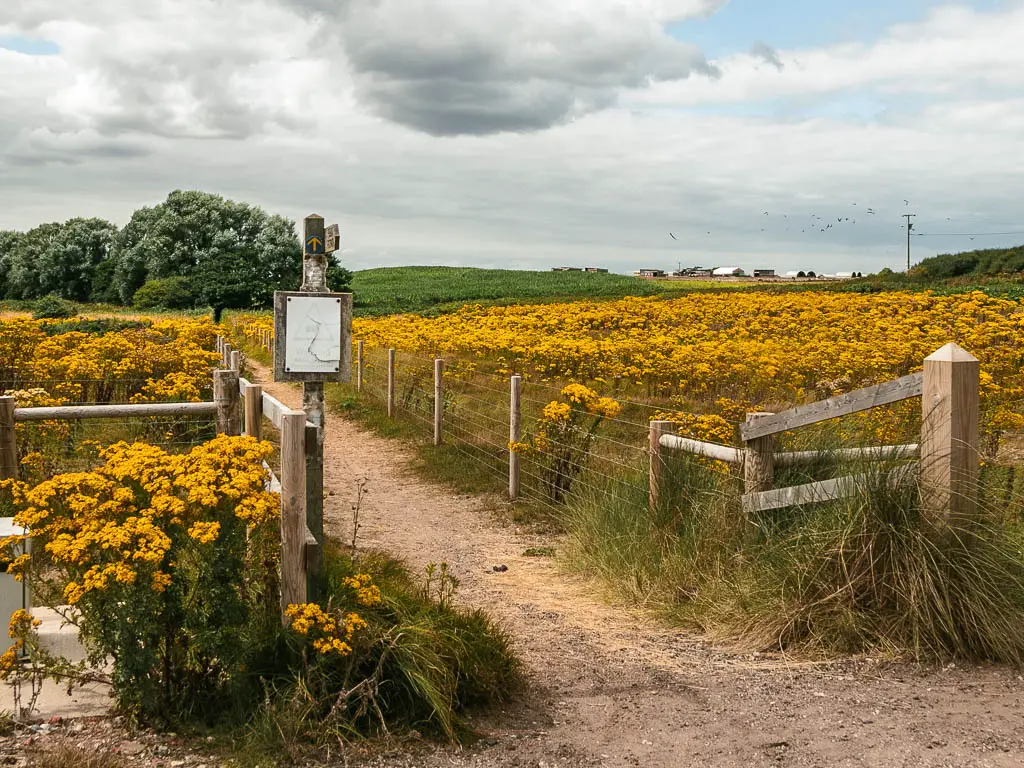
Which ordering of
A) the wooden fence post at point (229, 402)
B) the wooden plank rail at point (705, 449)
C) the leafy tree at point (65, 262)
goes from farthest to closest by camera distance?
1. the leafy tree at point (65, 262)
2. the wooden fence post at point (229, 402)
3. the wooden plank rail at point (705, 449)

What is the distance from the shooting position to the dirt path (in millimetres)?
4238

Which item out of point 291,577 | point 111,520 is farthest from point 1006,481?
point 111,520

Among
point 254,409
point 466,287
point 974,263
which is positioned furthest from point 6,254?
point 254,409

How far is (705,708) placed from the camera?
478 cm

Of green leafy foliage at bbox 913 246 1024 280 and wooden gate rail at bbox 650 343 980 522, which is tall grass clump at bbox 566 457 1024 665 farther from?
green leafy foliage at bbox 913 246 1024 280

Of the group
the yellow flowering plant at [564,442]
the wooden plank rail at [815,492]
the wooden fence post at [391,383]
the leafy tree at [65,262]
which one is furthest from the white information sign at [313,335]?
the leafy tree at [65,262]

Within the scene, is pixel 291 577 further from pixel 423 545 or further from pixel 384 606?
pixel 423 545

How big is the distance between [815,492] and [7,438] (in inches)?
254

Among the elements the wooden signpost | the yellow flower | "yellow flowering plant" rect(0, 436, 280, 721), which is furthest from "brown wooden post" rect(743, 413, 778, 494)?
the yellow flower

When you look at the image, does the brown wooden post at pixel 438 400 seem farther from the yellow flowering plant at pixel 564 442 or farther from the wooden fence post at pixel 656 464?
the wooden fence post at pixel 656 464

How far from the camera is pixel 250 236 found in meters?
74.2

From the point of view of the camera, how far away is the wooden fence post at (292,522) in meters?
4.77

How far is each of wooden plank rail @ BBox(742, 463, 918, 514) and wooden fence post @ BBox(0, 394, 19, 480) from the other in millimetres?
5968

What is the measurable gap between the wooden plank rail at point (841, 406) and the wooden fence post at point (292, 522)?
10.1 feet
